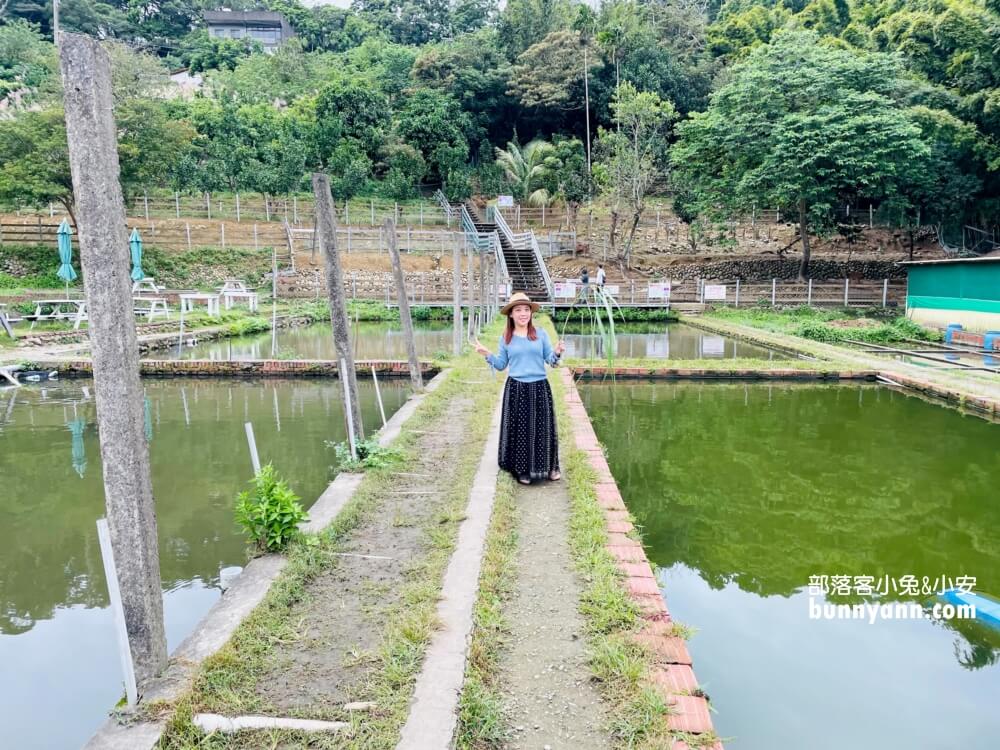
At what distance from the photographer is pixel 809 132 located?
20.2m

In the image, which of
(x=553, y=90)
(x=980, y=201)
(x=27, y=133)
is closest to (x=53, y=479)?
(x=27, y=133)

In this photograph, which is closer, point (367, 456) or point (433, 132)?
point (367, 456)

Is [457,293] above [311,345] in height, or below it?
above

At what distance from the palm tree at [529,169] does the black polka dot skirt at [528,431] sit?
2638cm

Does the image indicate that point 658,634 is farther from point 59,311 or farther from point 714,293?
point 714,293

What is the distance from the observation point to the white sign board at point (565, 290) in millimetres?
21250

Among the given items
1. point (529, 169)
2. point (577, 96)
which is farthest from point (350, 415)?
point (577, 96)

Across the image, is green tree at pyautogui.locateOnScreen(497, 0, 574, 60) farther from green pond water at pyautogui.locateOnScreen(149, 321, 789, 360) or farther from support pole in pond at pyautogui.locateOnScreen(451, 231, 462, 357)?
support pole in pond at pyautogui.locateOnScreen(451, 231, 462, 357)

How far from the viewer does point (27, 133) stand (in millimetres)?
18688

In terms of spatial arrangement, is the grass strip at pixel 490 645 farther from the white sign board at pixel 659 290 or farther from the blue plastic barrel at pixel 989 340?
the white sign board at pixel 659 290

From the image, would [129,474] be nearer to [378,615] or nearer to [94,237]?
[94,237]

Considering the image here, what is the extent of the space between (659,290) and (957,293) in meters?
8.49

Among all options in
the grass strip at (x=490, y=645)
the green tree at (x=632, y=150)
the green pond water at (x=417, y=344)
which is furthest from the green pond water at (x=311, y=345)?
the green tree at (x=632, y=150)

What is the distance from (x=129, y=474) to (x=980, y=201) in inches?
1082
